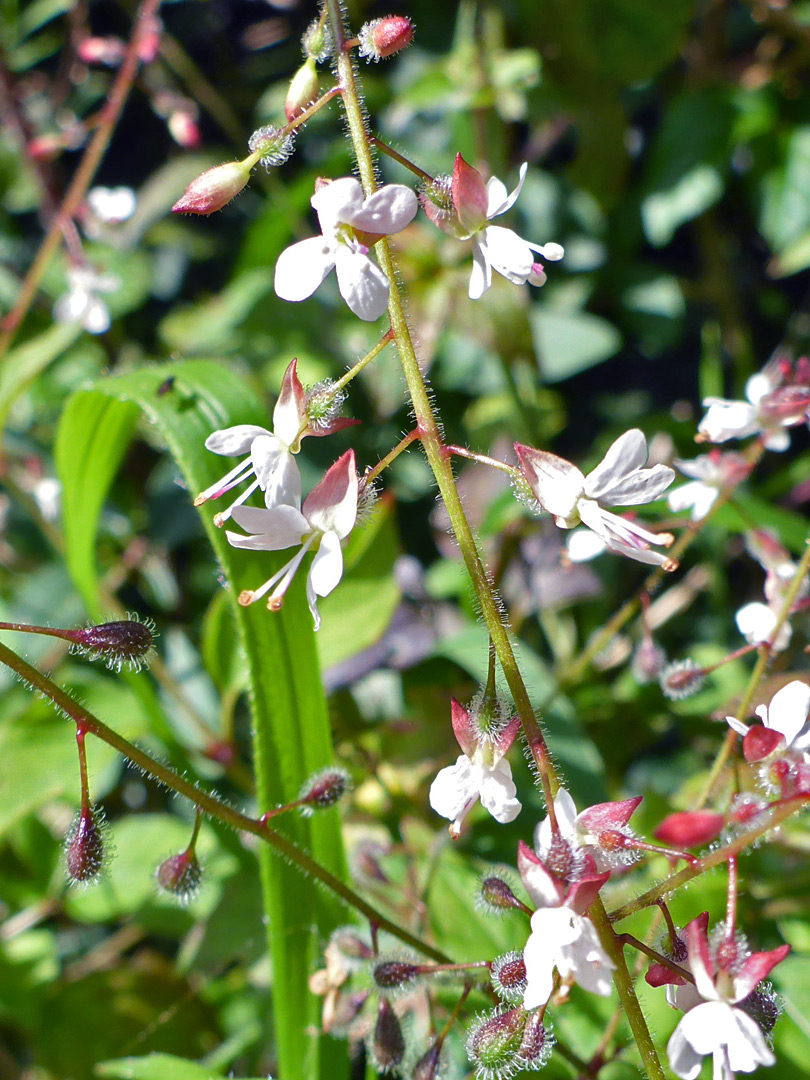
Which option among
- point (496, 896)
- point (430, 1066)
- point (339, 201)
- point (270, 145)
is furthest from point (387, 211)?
point (430, 1066)

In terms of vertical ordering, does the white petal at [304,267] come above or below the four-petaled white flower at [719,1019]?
above

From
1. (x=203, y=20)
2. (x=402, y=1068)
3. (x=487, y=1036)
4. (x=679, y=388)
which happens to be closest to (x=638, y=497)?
(x=487, y=1036)

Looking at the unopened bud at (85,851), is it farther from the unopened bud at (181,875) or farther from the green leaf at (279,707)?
the green leaf at (279,707)

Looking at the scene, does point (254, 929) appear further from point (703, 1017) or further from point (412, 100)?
point (412, 100)

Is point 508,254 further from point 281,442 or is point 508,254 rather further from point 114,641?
point 114,641

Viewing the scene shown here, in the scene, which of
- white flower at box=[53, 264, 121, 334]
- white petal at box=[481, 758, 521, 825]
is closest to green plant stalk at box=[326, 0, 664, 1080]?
white petal at box=[481, 758, 521, 825]

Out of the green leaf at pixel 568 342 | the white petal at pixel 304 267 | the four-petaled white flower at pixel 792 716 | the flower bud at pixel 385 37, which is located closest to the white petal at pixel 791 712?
the four-petaled white flower at pixel 792 716
